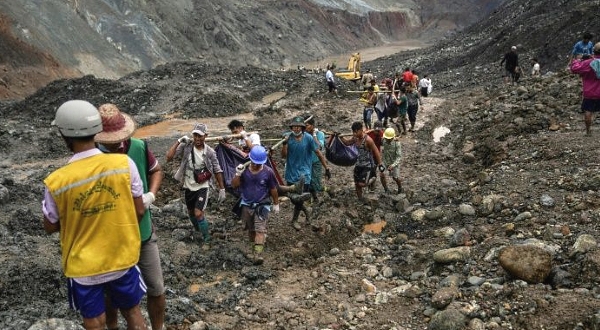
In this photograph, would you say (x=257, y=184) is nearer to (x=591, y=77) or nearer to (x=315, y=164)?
(x=315, y=164)

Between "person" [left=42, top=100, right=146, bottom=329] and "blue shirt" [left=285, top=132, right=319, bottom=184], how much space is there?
3810 mm

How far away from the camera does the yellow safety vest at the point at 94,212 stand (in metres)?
2.58

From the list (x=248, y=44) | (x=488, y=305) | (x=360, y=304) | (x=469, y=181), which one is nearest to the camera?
(x=488, y=305)

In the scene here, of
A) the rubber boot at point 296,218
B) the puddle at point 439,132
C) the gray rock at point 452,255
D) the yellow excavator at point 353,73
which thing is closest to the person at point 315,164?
the rubber boot at point 296,218

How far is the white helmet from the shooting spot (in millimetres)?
2561

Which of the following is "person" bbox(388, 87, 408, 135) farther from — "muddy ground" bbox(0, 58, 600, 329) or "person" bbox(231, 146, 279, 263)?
"person" bbox(231, 146, 279, 263)

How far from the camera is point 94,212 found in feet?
8.64

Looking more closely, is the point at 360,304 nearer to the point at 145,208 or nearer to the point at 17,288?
the point at 145,208

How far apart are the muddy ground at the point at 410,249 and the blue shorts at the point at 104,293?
3.51 feet

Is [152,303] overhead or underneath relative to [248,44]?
underneath

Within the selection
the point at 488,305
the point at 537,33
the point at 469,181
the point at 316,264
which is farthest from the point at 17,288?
the point at 537,33

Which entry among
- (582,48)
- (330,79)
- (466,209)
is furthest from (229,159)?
(330,79)

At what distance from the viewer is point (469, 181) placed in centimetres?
846

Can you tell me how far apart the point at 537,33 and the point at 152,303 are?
23.5 m
